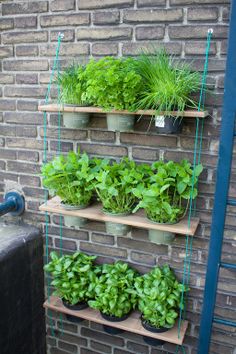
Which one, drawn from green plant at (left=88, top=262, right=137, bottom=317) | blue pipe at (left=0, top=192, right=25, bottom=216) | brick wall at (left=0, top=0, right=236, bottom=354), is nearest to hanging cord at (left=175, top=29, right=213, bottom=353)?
brick wall at (left=0, top=0, right=236, bottom=354)

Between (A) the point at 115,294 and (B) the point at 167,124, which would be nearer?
(B) the point at 167,124

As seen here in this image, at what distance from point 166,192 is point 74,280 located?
2.40 feet

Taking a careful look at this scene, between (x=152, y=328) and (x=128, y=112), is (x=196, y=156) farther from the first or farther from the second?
(x=152, y=328)

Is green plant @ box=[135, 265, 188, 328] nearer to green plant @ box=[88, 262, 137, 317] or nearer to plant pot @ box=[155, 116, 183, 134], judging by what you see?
green plant @ box=[88, 262, 137, 317]

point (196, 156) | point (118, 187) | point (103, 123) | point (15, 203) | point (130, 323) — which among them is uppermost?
point (103, 123)

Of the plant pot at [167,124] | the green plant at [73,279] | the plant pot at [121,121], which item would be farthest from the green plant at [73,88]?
the green plant at [73,279]

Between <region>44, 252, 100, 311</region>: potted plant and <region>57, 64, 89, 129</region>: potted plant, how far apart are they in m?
0.75

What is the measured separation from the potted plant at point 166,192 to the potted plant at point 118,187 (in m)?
0.06

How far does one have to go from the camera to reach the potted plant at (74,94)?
1.67 m

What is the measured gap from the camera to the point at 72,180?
177cm

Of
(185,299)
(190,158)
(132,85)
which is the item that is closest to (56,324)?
(185,299)

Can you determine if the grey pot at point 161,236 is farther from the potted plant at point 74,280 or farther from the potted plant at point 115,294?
the potted plant at point 74,280

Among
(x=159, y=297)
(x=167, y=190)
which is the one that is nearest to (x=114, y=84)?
(x=167, y=190)

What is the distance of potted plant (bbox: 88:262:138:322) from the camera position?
71.7 inches
